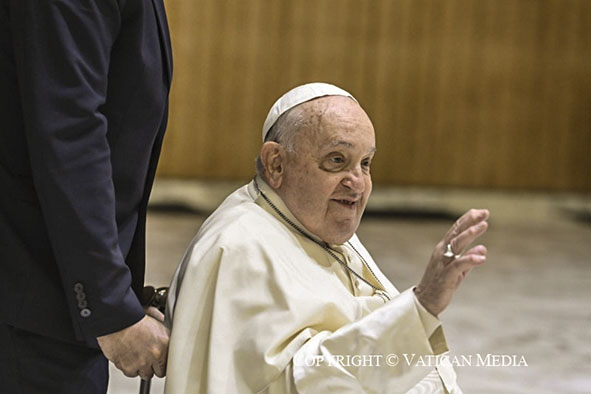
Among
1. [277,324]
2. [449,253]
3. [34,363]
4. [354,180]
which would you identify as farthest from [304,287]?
[34,363]

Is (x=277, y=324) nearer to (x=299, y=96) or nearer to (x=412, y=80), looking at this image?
(x=299, y=96)

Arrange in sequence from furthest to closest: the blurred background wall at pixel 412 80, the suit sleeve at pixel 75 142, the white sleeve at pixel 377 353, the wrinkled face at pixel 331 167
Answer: the blurred background wall at pixel 412 80 < the wrinkled face at pixel 331 167 < the white sleeve at pixel 377 353 < the suit sleeve at pixel 75 142

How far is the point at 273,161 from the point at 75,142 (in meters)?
0.61

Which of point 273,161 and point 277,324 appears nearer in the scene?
point 277,324

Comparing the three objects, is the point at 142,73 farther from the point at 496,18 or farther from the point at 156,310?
the point at 496,18

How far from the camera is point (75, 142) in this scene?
1931 mm

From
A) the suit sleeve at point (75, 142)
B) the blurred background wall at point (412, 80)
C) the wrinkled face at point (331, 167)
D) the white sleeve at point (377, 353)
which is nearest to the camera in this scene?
the suit sleeve at point (75, 142)

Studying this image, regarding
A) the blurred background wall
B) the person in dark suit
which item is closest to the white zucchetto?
the person in dark suit

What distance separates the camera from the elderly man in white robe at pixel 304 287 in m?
2.05

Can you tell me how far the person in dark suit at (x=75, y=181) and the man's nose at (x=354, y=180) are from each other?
0.44m

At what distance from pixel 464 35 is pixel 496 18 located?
1.18 feet

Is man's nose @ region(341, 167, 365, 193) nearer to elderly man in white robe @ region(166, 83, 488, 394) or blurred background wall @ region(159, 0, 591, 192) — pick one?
elderly man in white robe @ region(166, 83, 488, 394)

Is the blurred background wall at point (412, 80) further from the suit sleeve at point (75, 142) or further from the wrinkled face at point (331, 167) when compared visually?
the suit sleeve at point (75, 142)

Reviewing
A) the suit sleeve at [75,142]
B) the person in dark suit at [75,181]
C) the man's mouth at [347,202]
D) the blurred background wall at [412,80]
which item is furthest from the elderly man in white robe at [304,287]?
the blurred background wall at [412,80]
